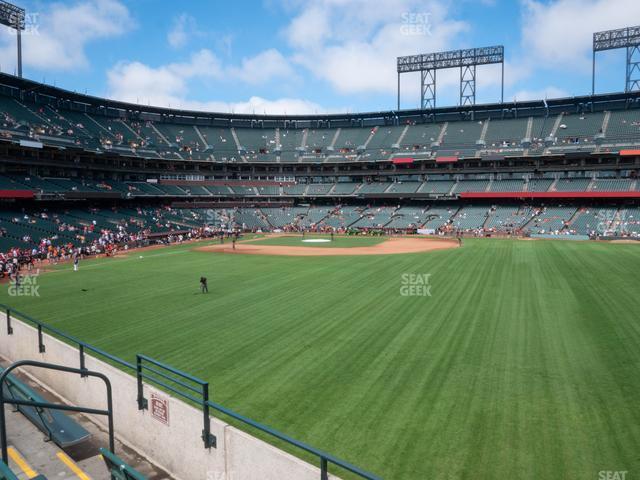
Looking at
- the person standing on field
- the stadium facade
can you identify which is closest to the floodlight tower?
the stadium facade

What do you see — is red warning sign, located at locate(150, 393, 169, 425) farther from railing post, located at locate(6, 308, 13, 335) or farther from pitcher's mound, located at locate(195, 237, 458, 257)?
pitcher's mound, located at locate(195, 237, 458, 257)

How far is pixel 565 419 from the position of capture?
9781 millimetres

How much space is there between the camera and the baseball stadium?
8.36 m

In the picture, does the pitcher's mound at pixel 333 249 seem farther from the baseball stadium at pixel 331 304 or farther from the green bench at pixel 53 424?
the green bench at pixel 53 424

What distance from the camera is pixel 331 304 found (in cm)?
2106

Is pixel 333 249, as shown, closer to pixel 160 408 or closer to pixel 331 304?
pixel 331 304

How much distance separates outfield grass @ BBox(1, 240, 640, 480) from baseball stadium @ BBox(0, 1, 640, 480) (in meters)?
0.09


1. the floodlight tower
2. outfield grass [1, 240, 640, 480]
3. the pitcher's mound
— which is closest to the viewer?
outfield grass [1, 240, 640, 480]

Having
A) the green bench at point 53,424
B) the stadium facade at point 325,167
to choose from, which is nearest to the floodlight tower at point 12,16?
the stadium facade at point 325,167

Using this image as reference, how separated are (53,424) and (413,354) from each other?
10.3 meters

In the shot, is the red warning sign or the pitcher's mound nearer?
the red warning sign

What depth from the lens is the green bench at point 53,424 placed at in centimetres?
802

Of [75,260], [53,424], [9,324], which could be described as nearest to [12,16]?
[75,260]

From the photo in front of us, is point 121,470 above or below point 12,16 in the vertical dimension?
below
